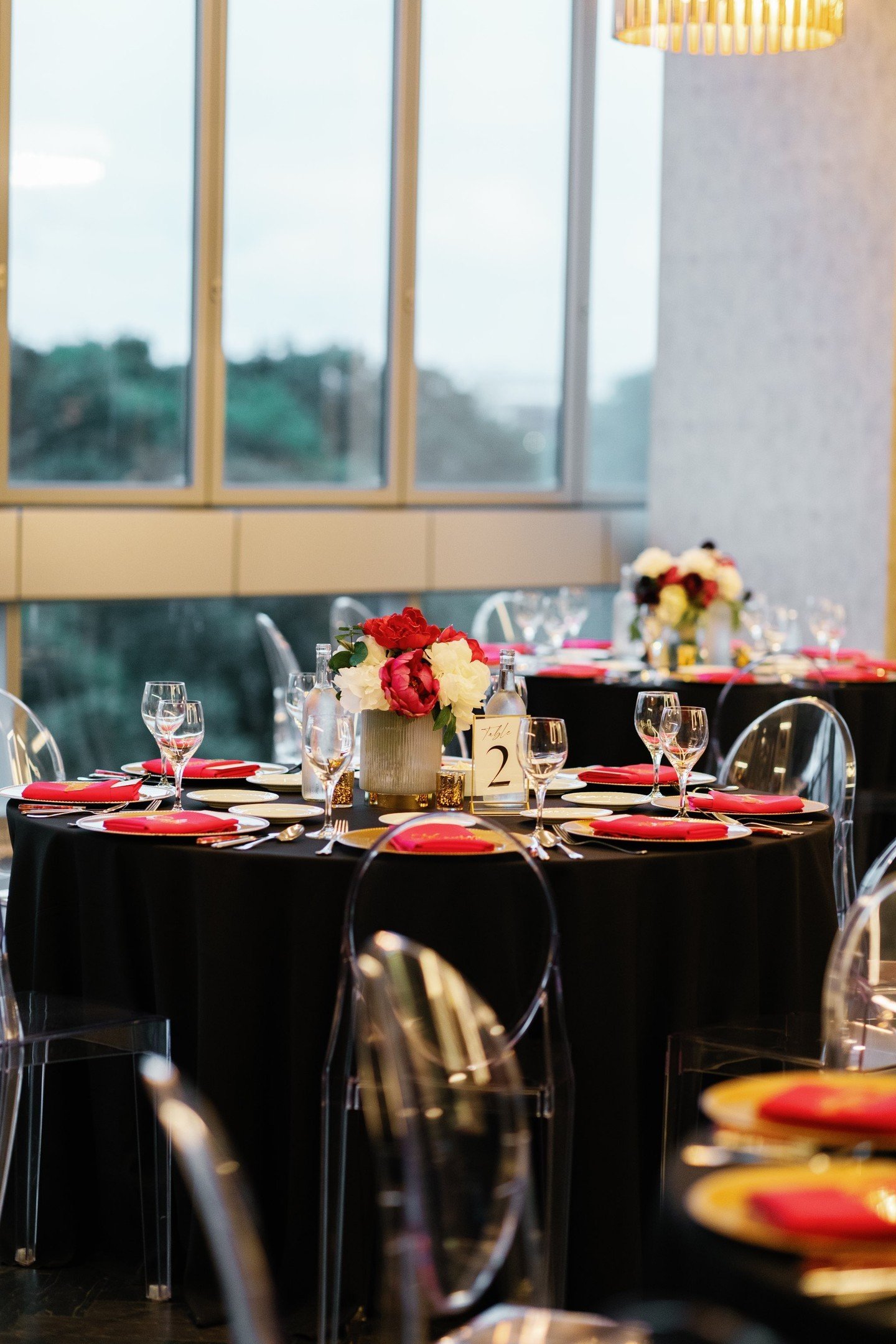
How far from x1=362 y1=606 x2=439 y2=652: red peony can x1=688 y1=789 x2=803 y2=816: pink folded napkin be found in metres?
0.59

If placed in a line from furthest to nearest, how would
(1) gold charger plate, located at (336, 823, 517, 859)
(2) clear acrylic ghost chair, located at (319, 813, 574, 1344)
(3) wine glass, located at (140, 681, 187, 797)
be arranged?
(3) wine glass, located at (140, 681, 187, 797), (1) gold charger plate, located at (336, 823, 517, 859), (2) clear acrylic ghost chair, located at (319, 813, 574, 1344)

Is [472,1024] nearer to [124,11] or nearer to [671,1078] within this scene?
[671,1078]

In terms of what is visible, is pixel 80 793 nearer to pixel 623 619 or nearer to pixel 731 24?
pixel 731 24

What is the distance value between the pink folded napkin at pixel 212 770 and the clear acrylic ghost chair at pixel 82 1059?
668mm

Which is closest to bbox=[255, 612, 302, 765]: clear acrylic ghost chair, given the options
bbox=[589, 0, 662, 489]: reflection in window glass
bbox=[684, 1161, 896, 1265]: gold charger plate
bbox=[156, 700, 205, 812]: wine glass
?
bbox=[156, 700, 205, 812]: wine glass

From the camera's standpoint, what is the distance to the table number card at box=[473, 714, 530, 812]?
3197 mm

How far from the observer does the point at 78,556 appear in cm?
631

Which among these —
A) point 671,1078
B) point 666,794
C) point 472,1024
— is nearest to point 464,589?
point 666,794

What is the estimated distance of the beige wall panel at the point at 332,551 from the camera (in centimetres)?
686

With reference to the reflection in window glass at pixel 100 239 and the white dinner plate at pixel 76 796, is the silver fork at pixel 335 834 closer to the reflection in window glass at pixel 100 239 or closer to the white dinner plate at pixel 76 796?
the white dinner plate at pixel 76 796

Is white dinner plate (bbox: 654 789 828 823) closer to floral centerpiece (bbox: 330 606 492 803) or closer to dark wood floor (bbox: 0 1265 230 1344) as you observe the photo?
floral centerpiece (bbox: 330 606 492 803)

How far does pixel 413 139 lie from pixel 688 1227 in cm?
662

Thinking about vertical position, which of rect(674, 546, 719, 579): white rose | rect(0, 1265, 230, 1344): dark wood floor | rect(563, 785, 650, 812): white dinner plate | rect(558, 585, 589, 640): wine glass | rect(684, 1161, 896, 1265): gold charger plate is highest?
rect(674, 546, 719, 579): white rose

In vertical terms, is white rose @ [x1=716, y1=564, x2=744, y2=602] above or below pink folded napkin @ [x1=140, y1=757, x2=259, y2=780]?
above
